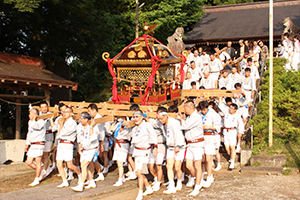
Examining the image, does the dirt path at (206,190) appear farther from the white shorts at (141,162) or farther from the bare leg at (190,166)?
the white shorts at (141,162)

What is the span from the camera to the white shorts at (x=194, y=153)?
237 inches

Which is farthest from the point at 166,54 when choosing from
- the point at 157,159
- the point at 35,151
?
the point at 35,151

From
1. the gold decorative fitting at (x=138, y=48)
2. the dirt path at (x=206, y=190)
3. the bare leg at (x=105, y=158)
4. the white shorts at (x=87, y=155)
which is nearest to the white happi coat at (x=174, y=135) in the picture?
the dirt path at (x=206, y=190)

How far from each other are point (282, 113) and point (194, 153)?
5.75 metres


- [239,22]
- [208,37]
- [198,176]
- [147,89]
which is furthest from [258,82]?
[239,22]

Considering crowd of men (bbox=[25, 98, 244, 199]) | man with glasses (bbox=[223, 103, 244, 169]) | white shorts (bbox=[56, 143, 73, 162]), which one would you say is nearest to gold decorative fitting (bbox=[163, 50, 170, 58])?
man with glasses (bbox=[223, 103, 244, 169])

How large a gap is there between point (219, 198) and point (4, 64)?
8.63m

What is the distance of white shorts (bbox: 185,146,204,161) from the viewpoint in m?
6.02

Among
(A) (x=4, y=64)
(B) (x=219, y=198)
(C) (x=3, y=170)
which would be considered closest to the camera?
(B) (x=219, y=198)

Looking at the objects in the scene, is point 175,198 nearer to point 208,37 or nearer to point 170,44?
point 170,44

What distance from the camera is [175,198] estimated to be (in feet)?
18.8

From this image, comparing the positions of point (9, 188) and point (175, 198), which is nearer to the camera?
point (175, 198)

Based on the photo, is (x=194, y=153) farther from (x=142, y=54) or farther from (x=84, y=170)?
(x=142, y=54)

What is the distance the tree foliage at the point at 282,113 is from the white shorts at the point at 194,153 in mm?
3395
